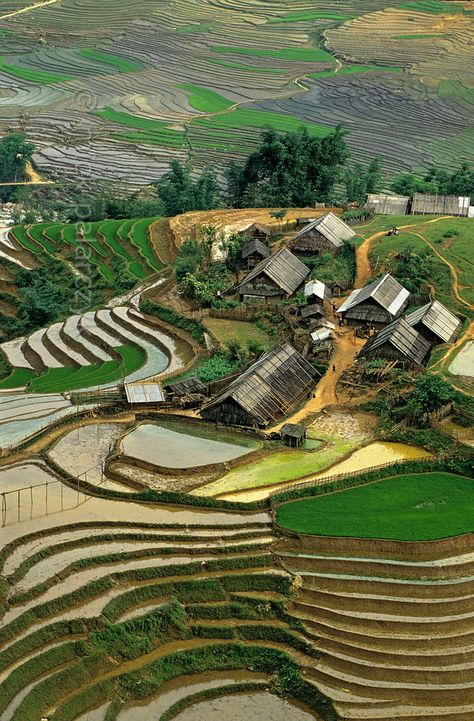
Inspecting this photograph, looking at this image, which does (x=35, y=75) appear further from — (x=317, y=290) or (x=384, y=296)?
(x=384, y=296)

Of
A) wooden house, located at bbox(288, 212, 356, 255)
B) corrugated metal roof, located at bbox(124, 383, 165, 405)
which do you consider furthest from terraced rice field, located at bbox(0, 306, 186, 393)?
wooden house, located at bbox(288, 212, 356, 255)

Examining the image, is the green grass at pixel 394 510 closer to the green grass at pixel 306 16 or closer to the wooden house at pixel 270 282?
the wooden house at pixel 270 282

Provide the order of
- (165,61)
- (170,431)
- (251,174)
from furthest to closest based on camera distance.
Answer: (165,61) < (251,174) < (170,431)

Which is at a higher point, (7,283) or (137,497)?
(137,497)

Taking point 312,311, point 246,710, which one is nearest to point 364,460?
point 246,710

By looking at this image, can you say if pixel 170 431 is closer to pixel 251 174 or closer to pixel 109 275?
pixel 109 275

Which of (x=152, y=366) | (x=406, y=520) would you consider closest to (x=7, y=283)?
(x=152, y=366)
